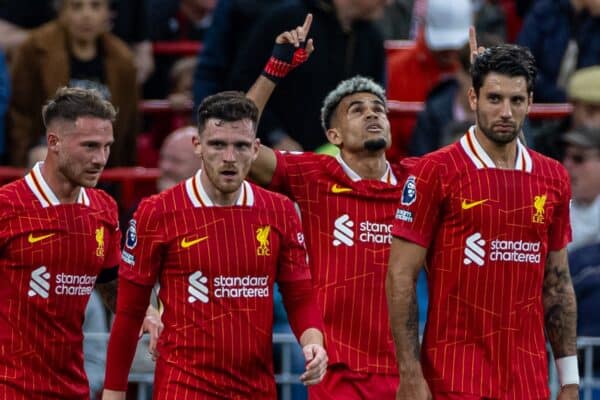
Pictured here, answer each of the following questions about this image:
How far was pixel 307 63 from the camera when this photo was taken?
1080 cm

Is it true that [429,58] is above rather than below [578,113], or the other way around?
above

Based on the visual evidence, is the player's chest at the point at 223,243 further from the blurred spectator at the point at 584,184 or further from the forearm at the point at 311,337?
the blurred spectator at the point at 584,184

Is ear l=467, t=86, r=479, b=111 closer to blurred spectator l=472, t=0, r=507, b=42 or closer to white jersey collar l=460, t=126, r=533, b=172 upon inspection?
white jersey collar l=460, t=126, r=533, b=172

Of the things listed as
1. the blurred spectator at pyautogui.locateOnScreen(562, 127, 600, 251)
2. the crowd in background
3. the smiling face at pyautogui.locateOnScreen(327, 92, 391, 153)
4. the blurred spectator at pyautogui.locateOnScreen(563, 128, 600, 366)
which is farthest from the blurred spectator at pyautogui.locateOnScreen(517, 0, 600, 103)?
the smiling face at pyautogui.locateOnScreen(327, 92, 391, 153)

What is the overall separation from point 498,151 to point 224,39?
12.6 feet

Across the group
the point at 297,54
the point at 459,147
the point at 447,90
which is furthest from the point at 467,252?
the point at 447,90

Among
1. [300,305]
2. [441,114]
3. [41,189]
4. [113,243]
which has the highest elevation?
[441,114]

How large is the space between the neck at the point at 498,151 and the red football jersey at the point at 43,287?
188 cm

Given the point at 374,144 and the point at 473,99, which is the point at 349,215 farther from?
the point at 473,99

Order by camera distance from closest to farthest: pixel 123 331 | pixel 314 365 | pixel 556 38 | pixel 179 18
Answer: pixel 314 365 → pixel 123 331 → pixel 556 38 → pixel 179 18

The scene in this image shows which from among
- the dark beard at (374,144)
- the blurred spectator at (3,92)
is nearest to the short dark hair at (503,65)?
the dark beard at (374,144)

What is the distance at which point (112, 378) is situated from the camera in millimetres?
8117

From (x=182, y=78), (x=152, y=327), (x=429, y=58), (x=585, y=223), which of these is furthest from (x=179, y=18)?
(x=152, y=327)

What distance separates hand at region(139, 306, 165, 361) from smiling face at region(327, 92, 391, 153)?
1.36 meters
